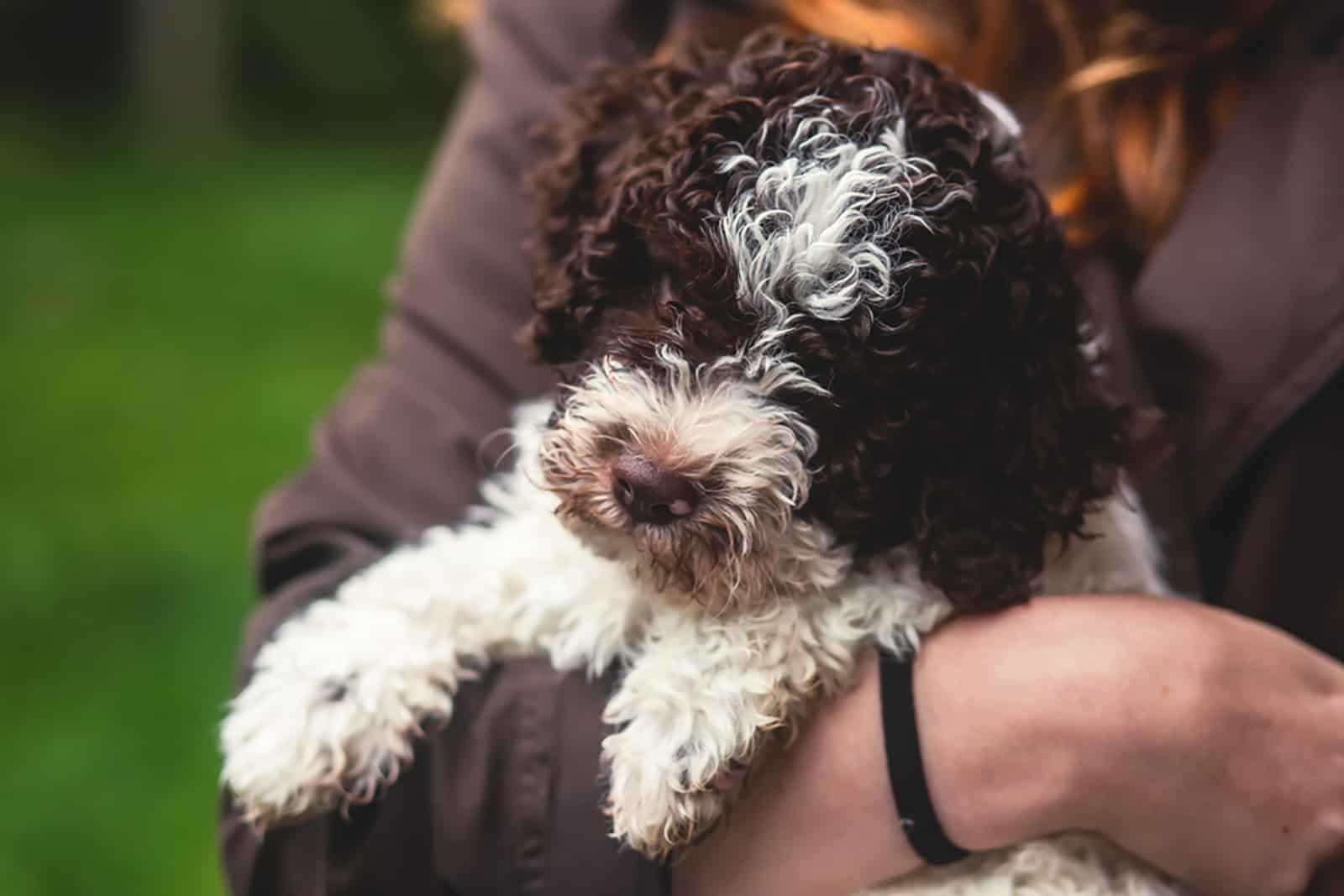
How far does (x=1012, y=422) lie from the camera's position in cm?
200

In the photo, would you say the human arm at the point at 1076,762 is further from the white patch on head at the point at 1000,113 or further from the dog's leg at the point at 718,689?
the white patch on head at the point at 1000,113

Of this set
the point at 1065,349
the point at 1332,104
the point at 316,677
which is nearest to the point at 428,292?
the point at 316,677

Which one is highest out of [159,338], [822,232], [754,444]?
[822,232]

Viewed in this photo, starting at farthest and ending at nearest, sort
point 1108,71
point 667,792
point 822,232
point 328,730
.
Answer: point 1108,71 → point 328,730 → point 667,792 → point 822,232

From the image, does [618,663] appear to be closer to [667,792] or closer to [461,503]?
[667,792]

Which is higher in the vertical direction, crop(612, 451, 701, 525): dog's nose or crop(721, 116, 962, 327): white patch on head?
crop(721, 116, 962, 327): white patch on head

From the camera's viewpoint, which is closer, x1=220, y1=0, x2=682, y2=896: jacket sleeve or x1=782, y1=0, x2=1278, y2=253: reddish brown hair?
x1=220, y1=0, x2=682, y2=896: jacket sleeve

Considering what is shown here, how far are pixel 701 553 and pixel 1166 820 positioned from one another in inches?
32.5

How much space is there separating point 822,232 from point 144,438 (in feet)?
15.1

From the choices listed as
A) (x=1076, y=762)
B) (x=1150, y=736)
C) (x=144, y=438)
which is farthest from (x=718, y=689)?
(x=144, y=438)

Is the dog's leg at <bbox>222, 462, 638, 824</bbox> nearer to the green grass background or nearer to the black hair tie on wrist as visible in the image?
the black hair tie on wrist

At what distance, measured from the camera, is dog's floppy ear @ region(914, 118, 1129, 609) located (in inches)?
76.8

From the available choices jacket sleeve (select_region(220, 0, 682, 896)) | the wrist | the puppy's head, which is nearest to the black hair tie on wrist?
the wrist

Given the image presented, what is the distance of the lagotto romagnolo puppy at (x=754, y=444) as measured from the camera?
1.86 metres
